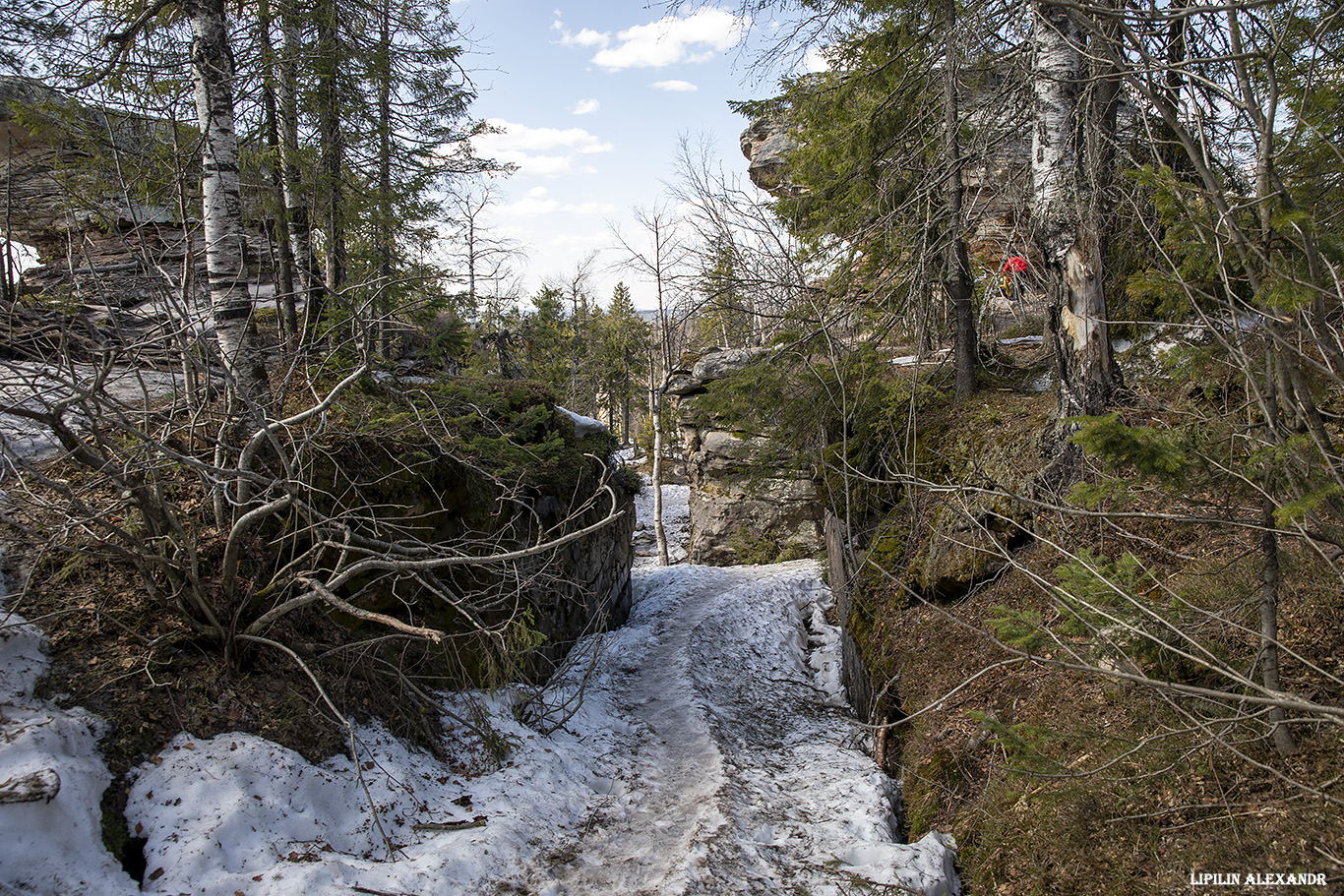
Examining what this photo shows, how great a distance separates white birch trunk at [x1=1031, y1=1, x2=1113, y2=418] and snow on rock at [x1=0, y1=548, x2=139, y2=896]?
647cm

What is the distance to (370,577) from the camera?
4.91 metres

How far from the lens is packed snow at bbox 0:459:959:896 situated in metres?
2.77

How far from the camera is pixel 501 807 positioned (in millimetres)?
4242

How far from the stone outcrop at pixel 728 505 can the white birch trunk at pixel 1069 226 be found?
10.4 metres

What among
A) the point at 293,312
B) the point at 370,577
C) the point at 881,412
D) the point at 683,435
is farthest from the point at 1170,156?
the point at 683,435

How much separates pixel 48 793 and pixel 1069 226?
6974 millimetres

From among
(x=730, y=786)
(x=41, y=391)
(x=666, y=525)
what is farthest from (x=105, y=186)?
(x=666, y=525)

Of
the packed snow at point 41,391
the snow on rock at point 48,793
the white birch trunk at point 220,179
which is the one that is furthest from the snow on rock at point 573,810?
the white birch trunk at point 220,179

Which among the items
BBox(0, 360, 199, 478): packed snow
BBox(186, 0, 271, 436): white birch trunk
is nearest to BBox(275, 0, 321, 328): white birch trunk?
BBox(186, 0, 271, 436): white birch trunk

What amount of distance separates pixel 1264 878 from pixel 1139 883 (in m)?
0.54

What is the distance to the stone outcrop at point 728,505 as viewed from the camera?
16.5 metres

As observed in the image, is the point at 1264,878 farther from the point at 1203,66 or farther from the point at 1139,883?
the point at 1203,66

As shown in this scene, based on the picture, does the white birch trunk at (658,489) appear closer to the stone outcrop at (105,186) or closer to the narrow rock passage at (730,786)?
the narrow rock passage at (730,786)

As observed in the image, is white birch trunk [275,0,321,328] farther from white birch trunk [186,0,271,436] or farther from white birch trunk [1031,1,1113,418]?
white birch trunk [1031,1,1113,418]
